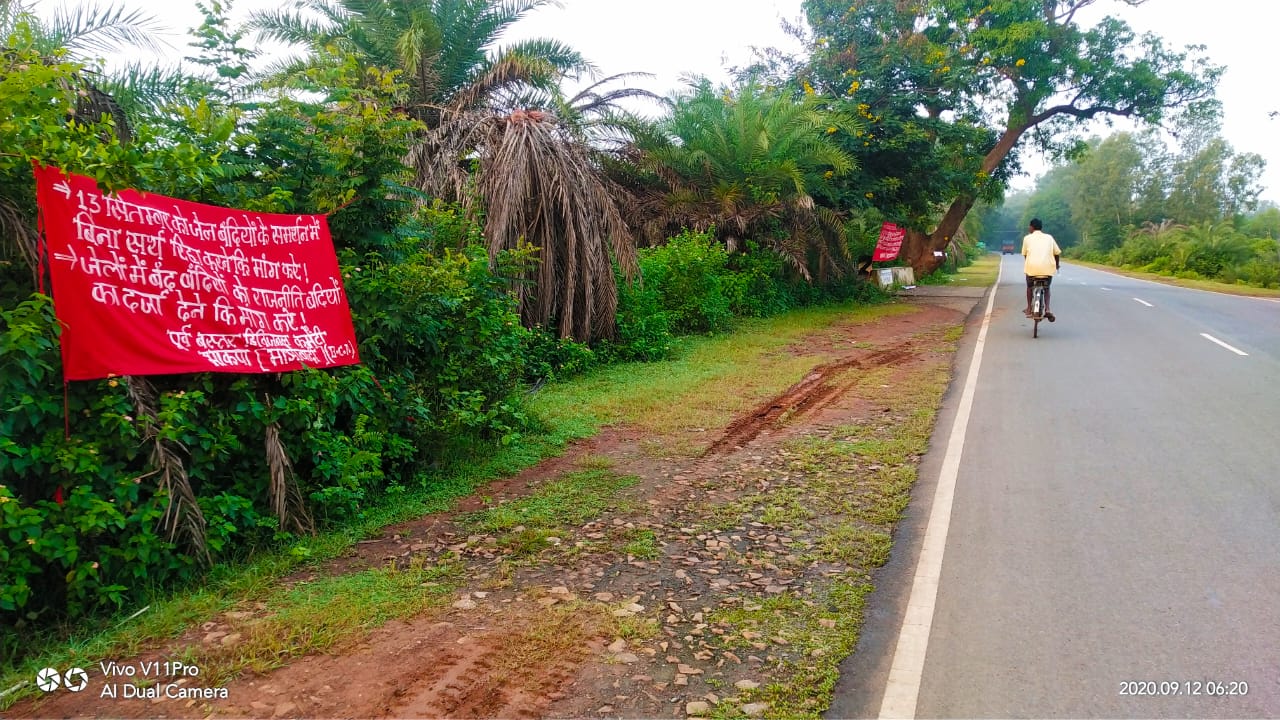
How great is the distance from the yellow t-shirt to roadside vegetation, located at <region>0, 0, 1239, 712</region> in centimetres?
414

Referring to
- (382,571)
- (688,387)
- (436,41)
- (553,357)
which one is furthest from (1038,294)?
(382,571)

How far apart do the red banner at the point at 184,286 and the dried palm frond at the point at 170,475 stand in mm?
132

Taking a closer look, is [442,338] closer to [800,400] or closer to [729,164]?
[800,400]

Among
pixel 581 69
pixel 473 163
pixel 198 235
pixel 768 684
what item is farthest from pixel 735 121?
pixel 768 684

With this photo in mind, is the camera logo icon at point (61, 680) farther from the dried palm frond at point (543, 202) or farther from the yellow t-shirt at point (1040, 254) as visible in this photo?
the yellow t-shirt at point (1040, 254)

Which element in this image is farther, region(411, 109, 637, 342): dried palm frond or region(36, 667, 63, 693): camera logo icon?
region(411, 109, 637, 342): dried palm frond

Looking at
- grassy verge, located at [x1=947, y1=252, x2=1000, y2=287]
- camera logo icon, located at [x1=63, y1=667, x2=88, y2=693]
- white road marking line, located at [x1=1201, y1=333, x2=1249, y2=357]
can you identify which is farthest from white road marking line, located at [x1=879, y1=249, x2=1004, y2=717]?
grassy verge, located at [x1=947, y1=252, x2=1000, y2=287]

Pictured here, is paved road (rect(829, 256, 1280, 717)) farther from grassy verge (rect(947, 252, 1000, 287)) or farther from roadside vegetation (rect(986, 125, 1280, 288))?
roadside vegetation (rect(986, 125, 1280, 288))

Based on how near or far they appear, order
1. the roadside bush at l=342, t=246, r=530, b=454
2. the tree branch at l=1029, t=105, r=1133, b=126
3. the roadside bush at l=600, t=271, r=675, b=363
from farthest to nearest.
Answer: the tree branch at l=1029, t=105, r=1133, b=126
the roadside bush at l=600, t=271, r=675, b=363
the roadside bush at l=342, t=246, r=530, b=454

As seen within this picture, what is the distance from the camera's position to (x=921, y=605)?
4.11 m

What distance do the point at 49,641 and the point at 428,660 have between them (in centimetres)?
176

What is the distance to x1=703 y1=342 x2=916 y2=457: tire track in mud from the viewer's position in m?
7.48

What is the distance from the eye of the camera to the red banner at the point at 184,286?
4008mm

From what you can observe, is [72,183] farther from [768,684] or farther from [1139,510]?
[1139,510]
